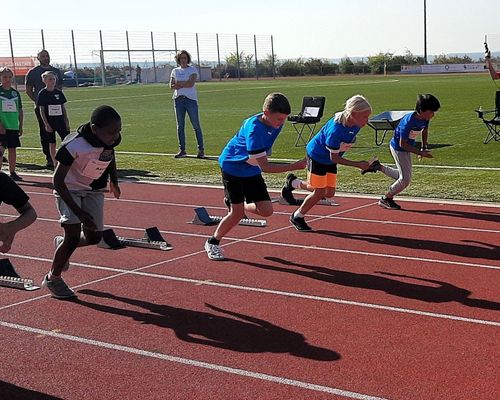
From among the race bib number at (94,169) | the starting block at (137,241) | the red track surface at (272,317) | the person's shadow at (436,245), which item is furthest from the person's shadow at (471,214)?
the race bib number at (94,169)

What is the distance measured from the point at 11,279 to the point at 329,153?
393 cm

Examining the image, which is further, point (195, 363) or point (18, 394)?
point (195, 363)

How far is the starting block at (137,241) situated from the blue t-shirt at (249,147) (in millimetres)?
1277

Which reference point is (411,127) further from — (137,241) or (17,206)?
(17,206)

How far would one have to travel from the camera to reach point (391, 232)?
30.9 ft

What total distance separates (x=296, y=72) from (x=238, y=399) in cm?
7602

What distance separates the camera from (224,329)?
6.11 meters

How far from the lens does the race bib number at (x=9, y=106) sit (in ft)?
47.5

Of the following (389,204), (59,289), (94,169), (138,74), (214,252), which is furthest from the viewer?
(138,74)

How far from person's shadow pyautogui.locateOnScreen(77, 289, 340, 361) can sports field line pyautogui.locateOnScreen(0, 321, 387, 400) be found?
36cm

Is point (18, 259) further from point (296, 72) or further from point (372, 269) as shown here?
point (296, 72)

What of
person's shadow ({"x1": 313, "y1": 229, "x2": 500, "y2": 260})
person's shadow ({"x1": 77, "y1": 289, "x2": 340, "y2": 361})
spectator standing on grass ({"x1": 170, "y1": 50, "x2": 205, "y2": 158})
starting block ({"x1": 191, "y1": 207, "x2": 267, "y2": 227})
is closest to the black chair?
spectator standing on grass ({"x1": 170, "y1": 50, "x2": 205, "y2": 158})

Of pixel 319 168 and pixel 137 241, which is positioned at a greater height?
pixel 319 168

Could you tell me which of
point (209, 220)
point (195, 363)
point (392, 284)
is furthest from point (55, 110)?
point (195, 363)
